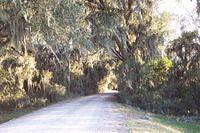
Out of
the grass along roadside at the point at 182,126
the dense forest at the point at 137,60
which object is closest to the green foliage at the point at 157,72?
the dense forest at the point at 137,60

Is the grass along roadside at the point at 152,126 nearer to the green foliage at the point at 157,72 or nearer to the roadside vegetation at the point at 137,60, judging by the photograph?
the roadside vegetation at the point at 137,60

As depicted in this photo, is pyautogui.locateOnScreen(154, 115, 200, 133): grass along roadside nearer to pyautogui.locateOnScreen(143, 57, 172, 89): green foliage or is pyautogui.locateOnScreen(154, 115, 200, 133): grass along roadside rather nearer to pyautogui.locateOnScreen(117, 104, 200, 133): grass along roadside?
pyautogui.locateOnScreen(117, 104, 200, 133): grass along roadside

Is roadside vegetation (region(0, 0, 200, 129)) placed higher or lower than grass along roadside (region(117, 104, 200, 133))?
higher

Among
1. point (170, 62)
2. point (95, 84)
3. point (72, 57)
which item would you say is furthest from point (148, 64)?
point (95, 84)

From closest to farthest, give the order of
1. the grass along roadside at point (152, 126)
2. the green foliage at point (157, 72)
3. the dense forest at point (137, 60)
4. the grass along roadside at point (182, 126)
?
the grass along roadside at point (152, 126)
the grass along roadside at point (182, 126)
the dense forest at point (137, 60)
the green foliage at point (157, 72)

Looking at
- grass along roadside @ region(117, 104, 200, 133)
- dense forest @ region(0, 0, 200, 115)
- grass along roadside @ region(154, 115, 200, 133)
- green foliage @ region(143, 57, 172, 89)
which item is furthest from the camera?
green foliage @ region(143, 57, 172, 89)

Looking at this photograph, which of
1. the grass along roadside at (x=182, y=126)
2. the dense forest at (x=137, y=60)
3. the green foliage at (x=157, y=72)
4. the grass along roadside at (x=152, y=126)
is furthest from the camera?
the green foliage at (x=157, y=72)

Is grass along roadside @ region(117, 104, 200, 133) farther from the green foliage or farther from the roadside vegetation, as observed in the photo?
the green foliage

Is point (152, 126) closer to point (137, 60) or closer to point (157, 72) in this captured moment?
point (157, 72)

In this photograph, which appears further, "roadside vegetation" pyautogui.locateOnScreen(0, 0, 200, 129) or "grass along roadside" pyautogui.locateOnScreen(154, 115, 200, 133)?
"roadside vegetation" pyautogui.locateOnScreen(0, 0, 200, 129)

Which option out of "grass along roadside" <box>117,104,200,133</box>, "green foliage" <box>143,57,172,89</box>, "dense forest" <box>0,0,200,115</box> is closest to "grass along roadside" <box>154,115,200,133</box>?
"grass along roadside" <box>117,104,200,133</box>

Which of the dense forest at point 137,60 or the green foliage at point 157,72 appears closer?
the dense forest at point 137,60

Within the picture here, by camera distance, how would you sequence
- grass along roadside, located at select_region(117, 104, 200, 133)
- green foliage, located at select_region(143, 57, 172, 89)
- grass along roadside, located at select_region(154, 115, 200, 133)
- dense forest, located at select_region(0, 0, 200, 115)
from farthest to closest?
green foliage, located at select_region(143, 57, 172, 89) → dense forest, located at select_region(0, 0, 200, 115) → grass along roadside, located at select_region(154, 115, 200, 133) → grass along roadside, located at select_region(117, 104, 200, 133)

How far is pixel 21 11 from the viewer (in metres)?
18.1
